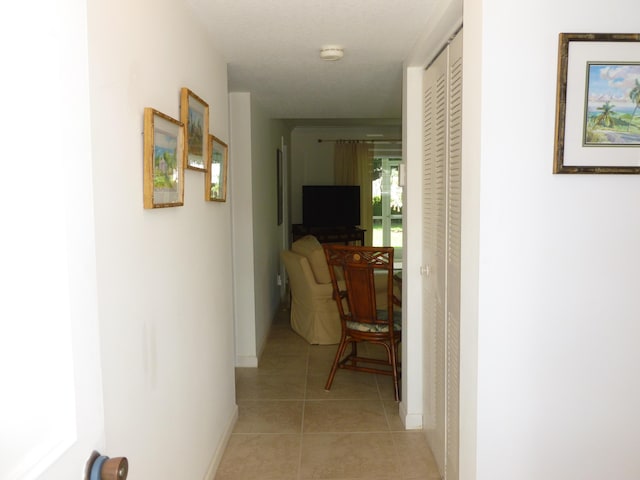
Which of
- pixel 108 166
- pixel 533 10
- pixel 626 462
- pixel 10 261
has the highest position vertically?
pixel 533 10

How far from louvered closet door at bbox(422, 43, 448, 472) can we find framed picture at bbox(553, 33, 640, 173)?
822 millimetres

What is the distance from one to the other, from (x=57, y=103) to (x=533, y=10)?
1.40 m

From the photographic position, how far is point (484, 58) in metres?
1.53

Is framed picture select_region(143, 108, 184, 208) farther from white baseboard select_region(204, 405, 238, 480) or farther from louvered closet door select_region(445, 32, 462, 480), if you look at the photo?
white baseboard select_region(204, 405, 238, 480)

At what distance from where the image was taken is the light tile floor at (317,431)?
265 cm

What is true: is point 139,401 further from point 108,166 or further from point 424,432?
point 424,432

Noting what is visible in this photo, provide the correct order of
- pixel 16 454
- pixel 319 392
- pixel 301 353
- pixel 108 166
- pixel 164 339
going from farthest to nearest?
pixel 301 353
pixel 319 392
pixel 164 339
pixel 108 166
pixel 16 454

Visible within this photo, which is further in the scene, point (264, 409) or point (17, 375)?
point (264, 409)

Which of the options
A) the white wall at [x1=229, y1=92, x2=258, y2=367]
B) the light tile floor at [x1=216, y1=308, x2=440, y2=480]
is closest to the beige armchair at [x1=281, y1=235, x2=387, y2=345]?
the light tile floor at [x1=216, y1=308, x2=440, y2=480]

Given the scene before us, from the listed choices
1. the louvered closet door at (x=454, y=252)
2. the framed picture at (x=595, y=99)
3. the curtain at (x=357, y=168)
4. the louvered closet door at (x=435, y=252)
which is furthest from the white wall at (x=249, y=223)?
the curtain at (x=357, y=168)

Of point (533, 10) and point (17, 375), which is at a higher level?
point (533, 10)

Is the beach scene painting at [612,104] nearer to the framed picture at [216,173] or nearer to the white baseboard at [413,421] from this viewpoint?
the framed picture at [216,173]

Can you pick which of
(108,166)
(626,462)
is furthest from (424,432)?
(108,166)

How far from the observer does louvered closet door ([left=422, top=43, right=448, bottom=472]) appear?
95.5 inches
